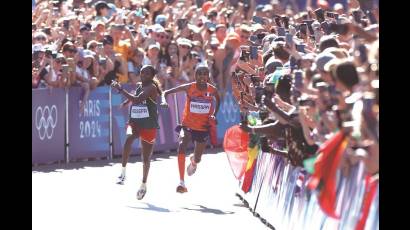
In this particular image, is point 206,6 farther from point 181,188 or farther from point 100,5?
point 181,188

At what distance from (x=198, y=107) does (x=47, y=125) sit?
4534 mm

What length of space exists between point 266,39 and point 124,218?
308 cm

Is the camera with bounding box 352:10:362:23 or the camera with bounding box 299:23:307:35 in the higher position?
the camera with bounding box 352:10:362:23

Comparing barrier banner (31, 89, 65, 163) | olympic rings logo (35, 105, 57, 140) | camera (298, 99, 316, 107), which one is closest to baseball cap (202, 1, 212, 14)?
barrier banner (31, 89, 65, 163)

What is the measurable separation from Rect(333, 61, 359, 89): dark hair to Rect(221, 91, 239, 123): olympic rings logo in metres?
16.6

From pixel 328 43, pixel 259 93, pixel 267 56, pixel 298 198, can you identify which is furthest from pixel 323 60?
pixel 267 56

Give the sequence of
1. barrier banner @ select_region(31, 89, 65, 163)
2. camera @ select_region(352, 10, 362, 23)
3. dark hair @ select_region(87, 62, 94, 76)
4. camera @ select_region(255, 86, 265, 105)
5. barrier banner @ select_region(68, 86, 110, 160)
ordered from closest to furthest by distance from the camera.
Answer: camera @ select_region(352, 10, 362, 23) < camera @ select_region(255, 86, 265, 105) < barrier banner @ select_region(31, 89, 65, 163) < barrier banner @ select_region(68, 86, 110, 160) < dark hair @ select_region(87, 62, 94, 76)

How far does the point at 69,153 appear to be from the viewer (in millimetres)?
21297

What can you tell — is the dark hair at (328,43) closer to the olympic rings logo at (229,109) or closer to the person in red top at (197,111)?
the person in red top at (197,111)

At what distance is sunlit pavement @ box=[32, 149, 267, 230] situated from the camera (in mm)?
13838

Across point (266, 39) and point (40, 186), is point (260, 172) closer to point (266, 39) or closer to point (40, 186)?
point (266, 39)

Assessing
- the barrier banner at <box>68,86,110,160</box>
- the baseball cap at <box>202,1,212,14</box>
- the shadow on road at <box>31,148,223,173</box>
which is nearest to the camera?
the shadow on road at <box>31,148,223,173</box>

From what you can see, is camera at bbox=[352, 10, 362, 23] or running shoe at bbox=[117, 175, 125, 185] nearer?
camera at bbox=[352, 10, 362, 23]

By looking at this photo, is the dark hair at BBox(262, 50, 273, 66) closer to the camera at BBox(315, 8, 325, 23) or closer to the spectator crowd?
the spectator crowd
